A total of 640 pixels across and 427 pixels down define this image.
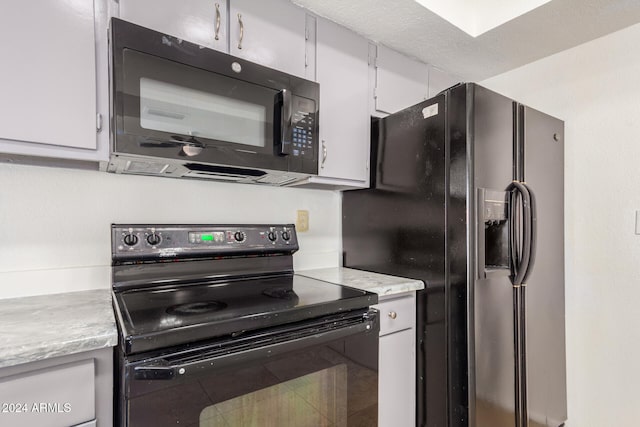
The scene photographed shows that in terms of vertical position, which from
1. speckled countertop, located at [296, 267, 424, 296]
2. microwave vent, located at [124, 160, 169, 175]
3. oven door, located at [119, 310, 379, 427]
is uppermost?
microwave vent, located at [124, 160, 169, 175]

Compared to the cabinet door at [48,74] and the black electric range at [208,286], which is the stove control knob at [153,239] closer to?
the black electric range at [208,286]

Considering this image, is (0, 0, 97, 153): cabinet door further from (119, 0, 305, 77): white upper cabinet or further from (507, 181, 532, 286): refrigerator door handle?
(507, 181, 532, 286): refrigerator door handle

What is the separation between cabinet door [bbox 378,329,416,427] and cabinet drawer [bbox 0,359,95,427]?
1050 mm

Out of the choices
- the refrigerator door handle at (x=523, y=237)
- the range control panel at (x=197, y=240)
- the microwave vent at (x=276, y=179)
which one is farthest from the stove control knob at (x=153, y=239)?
the refrigerator door handle at (x=523, y=237)

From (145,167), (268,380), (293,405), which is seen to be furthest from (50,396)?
Result: (145,167)

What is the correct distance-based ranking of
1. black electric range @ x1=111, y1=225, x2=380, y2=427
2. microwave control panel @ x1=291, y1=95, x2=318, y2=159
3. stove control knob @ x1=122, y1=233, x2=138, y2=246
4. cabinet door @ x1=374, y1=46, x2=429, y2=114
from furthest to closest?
cabinet door @ x1=374, y1=46, x2=429, y2=114, microwave control panel @ x1=291, y1=95, x2=318, y2=159, stove control knob @ x1=122, y1=233, x2=138, y2=246, black electric range @ x1=111, y1=225, x2=380, y2=427

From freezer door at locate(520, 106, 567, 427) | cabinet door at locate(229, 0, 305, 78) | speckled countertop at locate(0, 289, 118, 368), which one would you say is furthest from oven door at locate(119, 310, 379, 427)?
cabinet door at locate(229, 0, 305, 78)

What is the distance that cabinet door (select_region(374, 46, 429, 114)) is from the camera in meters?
1.82

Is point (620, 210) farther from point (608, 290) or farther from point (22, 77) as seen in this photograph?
point (22, 77)

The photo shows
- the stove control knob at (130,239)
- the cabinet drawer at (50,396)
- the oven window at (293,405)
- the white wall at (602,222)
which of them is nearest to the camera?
the cabinet drawer at (50,396)

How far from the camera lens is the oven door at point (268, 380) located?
83 cm

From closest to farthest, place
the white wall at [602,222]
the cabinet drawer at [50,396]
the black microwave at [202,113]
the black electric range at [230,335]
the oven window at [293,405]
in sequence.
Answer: the cabinet drawer at [50,396]
the black electric range at [230,335]
the oven window at [293,405]
the black microwave at [202,113]
the white wall at [602,222]

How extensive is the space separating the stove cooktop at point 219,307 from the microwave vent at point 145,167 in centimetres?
48

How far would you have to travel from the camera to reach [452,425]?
137cm
